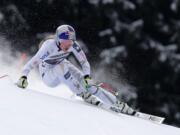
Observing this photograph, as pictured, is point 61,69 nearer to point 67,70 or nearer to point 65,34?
point 67,70

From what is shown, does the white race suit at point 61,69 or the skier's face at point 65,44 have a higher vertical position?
the skier's face at point 65,44

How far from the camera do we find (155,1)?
19859mm

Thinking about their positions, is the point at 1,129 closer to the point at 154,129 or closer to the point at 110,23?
the point at 154,129

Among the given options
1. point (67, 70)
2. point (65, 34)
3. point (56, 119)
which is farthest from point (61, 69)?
point (56, 119)

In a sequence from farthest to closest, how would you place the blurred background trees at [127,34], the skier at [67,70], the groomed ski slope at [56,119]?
the blurred background trees at [127,34] → the skier at [67,70] → the groomed ski slope at [56,119]

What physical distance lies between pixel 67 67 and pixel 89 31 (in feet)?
35.0

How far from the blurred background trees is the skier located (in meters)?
9.88

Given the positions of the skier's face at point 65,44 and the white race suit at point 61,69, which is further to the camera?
the white race suit at point 61,69

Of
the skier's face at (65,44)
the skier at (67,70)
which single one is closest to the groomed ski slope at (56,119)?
the skier at (67,70)

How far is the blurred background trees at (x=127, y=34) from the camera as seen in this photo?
1934cm

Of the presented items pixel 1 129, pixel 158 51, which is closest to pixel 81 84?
pixel 1 129

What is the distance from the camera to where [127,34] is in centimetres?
1933

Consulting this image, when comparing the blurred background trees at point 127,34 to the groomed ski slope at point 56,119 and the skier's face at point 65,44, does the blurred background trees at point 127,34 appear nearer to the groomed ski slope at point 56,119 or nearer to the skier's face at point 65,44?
the skier's face at point 65,44

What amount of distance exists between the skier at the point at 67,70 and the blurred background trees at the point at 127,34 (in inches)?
389
